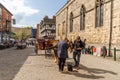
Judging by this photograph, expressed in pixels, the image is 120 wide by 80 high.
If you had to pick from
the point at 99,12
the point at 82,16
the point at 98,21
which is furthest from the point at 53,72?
the point at 82,16

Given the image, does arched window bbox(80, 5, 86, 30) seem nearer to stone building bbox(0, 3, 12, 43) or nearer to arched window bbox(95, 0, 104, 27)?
arched window bbox(95, 0, 104, 27)

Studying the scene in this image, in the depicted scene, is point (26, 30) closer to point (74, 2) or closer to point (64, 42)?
point (74, 2)

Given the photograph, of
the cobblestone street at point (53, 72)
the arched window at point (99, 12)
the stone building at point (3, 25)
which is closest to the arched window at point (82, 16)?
the arched window at point (99, 12)

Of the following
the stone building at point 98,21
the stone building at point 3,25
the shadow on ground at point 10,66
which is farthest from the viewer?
the stone building at point 3,25

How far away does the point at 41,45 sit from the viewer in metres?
25.5

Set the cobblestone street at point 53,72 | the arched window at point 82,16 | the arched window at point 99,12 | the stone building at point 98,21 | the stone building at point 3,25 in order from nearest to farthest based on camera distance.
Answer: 1. the cobblestone street at point 53,72
2. the stone building at point 98,21
3. the arched window at point 99,12
4. the arched window at point 82,16
5. the stone building at point 3,25

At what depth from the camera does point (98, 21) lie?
31719 mm

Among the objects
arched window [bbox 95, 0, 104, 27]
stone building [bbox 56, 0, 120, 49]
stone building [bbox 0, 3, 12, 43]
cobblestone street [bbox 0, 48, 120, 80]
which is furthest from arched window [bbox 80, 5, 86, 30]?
stone building [bbox 0, 3, 12, 43]

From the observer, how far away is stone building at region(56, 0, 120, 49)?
26328 mm

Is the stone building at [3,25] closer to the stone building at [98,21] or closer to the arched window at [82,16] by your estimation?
the stone building at [98,21]

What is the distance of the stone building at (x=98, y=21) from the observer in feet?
86.4

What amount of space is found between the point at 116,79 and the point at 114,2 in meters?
15.8

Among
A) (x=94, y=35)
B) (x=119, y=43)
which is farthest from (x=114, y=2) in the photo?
(x=94, y=35)

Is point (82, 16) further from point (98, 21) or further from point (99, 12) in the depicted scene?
point (99, 12)
